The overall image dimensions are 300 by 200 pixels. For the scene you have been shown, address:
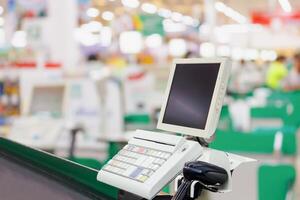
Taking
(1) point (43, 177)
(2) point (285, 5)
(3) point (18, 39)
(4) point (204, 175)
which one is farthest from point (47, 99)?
(2) point (285, 5)

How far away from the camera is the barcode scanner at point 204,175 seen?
1.20m

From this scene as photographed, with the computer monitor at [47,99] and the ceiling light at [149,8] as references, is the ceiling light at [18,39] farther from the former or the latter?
the ceiling light at [149,8]

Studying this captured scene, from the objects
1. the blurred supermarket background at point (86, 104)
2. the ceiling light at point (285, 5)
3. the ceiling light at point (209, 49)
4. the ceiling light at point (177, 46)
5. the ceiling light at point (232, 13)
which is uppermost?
the ceiling light at point (285, 5)

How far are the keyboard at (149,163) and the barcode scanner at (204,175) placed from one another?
0.14 ft

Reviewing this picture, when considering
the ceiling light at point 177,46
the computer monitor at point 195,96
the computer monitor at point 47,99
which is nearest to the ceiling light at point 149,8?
the ceiling light at point 177,46

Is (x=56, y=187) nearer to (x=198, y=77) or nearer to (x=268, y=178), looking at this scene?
(x=198, y=77)

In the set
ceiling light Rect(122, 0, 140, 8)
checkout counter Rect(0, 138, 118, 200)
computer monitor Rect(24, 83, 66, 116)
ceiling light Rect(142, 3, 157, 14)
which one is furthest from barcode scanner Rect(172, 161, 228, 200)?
ceiling light Rect(142, 3, 157, 14)

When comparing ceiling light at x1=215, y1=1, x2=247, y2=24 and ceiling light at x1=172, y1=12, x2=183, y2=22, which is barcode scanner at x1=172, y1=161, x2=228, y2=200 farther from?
ceiling light at x1=172, y1=12, x2=183, y2=22

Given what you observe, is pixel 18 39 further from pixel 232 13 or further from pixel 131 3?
pixel 232 13

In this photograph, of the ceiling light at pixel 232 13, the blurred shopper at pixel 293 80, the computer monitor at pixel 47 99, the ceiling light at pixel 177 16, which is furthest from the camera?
the ceiling light at pixel 177 16

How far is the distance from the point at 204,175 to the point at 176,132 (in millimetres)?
237

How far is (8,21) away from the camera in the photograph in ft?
24.3

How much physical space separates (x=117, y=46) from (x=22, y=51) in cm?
1028

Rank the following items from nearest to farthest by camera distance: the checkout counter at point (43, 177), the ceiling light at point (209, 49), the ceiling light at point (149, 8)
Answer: the checkout counter at point (43, 177)
the ceiling light at point (209, 49)
the ceiling light at point (149, 8)
